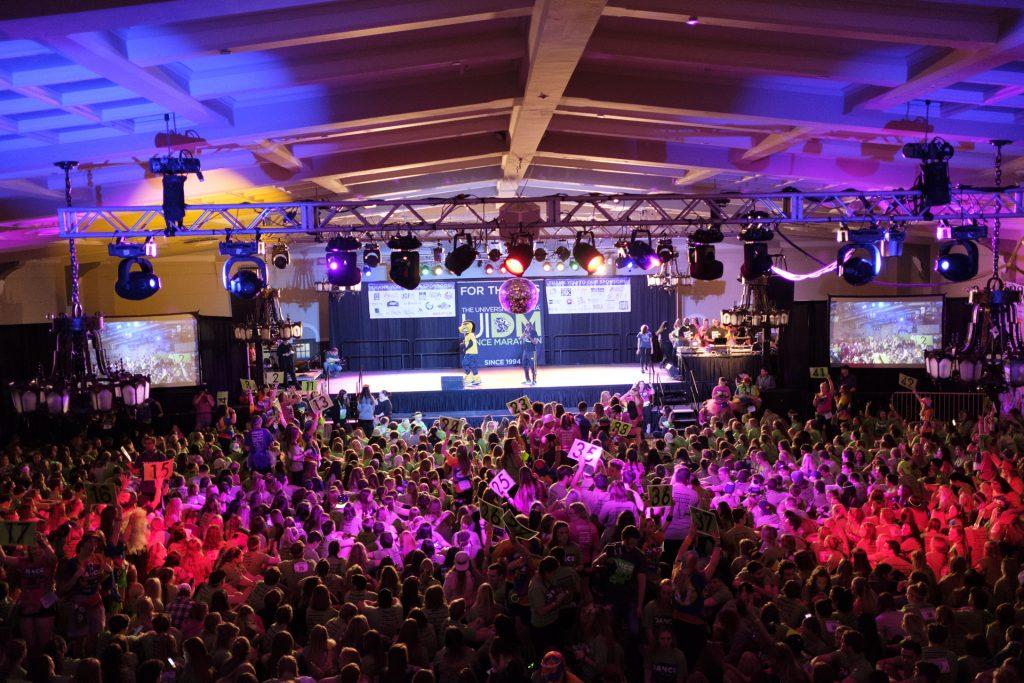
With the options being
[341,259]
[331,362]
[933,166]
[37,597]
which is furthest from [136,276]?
[331,362]

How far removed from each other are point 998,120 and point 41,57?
8486 millimetres

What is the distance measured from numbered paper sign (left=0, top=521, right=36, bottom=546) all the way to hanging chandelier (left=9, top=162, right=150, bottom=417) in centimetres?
231

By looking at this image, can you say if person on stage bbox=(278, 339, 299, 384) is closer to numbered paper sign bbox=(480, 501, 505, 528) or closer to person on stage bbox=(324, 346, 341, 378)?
person on stage bbox=(324, 346, 341, 378)

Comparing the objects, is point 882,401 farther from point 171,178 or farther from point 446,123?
point 171,178

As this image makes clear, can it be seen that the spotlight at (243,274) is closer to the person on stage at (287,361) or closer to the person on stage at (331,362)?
the person on stage at (287,361)

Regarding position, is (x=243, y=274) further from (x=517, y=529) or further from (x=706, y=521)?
(x=706, y=521)

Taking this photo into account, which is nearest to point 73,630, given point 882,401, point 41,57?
point 41,57

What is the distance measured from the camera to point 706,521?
23.2ft

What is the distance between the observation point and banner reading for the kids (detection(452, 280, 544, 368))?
24250 millimetres

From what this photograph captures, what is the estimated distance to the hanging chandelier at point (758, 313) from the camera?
19.2 meters

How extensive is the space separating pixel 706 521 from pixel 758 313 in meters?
12.9

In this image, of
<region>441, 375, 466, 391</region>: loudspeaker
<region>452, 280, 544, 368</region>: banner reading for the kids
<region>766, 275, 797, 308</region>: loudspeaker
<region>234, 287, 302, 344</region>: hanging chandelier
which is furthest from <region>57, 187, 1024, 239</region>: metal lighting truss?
<region>452, 280, 544, 368</region>: banner reading for the kids

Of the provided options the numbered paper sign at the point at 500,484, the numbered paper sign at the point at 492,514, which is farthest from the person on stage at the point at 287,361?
the numbered paper sign at the point at 492,514

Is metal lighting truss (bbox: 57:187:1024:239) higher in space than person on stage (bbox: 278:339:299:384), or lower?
higher
